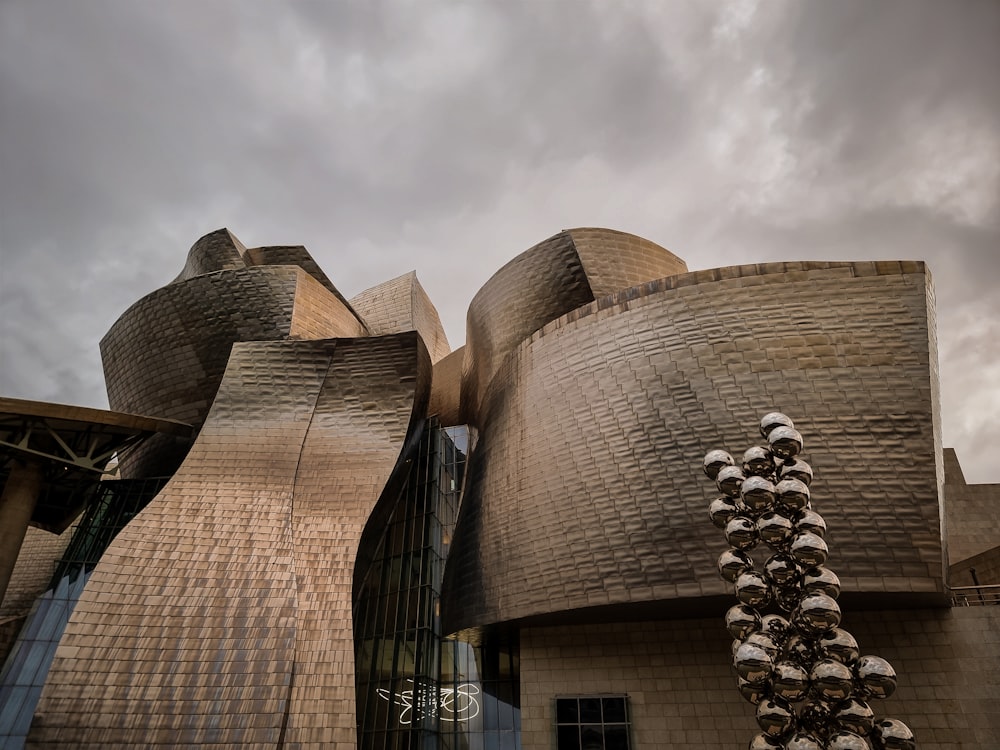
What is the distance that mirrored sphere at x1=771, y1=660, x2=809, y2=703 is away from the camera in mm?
4930

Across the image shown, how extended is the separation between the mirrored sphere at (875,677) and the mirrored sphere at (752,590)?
0.84 metres

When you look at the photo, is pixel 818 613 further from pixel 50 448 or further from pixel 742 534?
pixel 50 448

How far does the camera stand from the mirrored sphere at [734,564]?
586cm

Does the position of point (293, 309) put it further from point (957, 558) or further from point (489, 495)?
point (957, 558)

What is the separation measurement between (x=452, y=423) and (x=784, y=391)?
41.4ft

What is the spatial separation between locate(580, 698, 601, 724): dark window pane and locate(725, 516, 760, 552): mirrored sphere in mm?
9301

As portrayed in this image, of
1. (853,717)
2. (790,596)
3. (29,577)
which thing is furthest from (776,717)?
(29,577)

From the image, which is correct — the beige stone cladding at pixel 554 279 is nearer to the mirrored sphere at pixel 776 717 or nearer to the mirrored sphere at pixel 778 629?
the mirrored sphere at pixel 778 629

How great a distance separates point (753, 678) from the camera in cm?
508

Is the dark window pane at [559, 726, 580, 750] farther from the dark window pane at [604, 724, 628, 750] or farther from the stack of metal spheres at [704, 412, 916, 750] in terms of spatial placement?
the stack of metal spheres at [704, 412, 916, 750]

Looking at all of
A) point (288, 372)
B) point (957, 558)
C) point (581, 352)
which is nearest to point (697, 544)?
point (581, 352)

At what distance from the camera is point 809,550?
528 cm

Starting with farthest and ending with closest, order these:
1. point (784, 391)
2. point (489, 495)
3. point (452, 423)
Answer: point (452, 423) → point (489, 495) → point (784, 391)

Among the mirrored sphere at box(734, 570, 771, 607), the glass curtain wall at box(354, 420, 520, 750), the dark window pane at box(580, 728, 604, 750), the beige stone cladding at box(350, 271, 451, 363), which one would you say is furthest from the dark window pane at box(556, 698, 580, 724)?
the beige stone cladding at box(350, 271, 451, 363)
